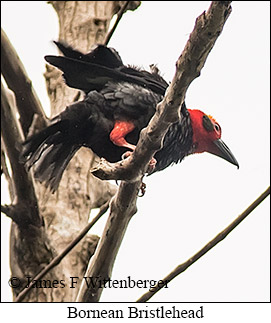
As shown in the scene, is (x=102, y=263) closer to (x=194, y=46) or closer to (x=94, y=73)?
(x=94, y=73)

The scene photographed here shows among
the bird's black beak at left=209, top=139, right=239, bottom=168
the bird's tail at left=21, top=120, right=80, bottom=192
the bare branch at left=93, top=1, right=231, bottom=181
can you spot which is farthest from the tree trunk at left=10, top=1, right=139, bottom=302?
the bare branch at left=93, top=1, right=231, bottom=181

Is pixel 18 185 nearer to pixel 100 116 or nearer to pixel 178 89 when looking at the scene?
pixel 100 116

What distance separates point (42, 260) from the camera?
13.0ft

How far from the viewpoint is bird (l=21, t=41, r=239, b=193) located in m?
3.74

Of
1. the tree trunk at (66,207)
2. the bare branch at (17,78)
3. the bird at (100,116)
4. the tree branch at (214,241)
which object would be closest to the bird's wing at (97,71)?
the bird at (100,116)

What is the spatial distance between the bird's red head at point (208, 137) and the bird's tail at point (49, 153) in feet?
2.69

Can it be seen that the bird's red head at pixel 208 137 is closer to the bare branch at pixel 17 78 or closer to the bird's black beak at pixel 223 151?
the bird's black beak at pixel 223 151

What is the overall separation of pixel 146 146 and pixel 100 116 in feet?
3.66

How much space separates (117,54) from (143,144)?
1146mm

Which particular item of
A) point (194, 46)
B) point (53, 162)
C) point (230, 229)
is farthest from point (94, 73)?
point (194, 46)

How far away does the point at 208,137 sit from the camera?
445cm

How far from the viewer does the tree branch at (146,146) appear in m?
2.21

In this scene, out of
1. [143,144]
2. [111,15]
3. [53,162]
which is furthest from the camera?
[111,15]

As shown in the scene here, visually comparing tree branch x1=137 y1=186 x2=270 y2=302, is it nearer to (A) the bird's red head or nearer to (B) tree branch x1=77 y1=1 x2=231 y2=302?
(B) tree branch x1=77 y1=1 x2=231 y2=302
